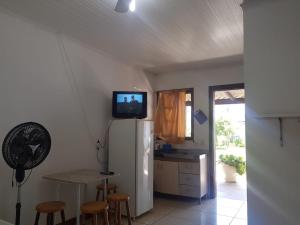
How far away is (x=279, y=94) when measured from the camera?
2068 mm

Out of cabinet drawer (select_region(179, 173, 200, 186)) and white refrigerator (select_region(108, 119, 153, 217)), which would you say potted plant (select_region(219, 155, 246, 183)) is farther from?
white refrigerator (select_region(108, 119, 153, 217))

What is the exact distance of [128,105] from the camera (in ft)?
12.7

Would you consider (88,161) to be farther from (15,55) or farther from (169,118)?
(169,118)

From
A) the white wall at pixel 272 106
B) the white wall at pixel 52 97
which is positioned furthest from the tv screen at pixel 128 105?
the white wall at pixel 272 106

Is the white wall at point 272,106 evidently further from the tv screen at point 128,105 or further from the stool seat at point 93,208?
the tv screen at point 128,105

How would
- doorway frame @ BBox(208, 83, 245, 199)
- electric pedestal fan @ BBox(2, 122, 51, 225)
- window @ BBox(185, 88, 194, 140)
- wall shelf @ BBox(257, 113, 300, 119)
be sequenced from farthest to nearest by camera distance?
window @ BBox(185, 88, 194, 140) < doorway frame @ BBox(208, 83, 245, 199) < electric pedestal fan @ BBox(2, 122, 51, 225) < wall shelf @ BBox(257, 113, 300, 119)

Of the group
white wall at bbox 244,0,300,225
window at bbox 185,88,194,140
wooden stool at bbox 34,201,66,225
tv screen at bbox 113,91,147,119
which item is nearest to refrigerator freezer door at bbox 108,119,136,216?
tv screen at bbox 113,91,147,119

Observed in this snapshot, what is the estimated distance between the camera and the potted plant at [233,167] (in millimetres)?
6105

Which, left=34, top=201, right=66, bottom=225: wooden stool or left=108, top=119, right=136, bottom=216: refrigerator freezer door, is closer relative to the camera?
left=34, top=201, right=66, bottom=225: wooden stool

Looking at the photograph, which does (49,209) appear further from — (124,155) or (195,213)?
(195,213)

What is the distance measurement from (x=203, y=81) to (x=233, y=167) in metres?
2.63

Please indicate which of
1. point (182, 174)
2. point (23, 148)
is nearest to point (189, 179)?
point (182, 174)

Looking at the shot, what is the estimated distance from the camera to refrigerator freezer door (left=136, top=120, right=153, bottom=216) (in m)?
3.43

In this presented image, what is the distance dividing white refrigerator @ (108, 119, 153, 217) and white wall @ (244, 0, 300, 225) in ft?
5.46
